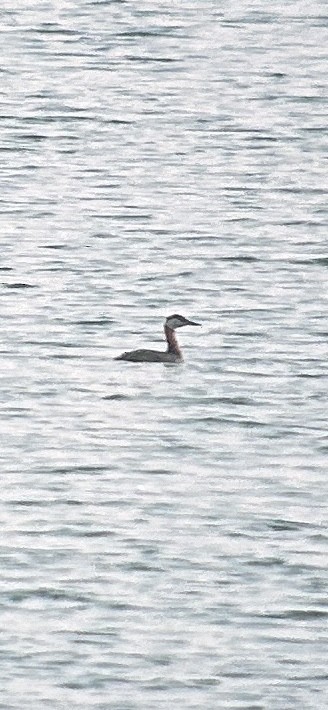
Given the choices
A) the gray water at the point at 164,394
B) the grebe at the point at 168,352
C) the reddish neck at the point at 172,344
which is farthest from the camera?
the reddish neck at the point at 172,344

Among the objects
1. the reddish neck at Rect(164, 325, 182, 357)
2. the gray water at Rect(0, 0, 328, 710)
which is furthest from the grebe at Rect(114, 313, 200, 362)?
the gray water at Rect(0, 0, 328, 710)

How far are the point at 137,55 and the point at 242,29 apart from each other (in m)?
4.01

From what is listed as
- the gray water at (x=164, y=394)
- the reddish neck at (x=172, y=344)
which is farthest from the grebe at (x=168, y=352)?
the gray water at (x=164, y=394)

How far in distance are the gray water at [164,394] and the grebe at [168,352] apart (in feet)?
0.64

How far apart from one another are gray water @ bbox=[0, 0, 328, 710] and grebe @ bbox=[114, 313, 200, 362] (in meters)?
0.19

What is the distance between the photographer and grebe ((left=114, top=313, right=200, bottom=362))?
26906 millimetres

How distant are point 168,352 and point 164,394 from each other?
130 centimetres

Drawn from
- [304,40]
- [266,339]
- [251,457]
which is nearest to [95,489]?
[251,457]

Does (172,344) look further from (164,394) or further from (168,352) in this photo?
(164,394)

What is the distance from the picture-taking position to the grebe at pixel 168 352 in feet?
88.3

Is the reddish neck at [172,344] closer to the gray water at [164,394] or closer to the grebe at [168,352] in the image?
the grebe at [168,352]

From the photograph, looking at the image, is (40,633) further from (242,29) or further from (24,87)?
(242,29)

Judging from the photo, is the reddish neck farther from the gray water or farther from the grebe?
the gray water

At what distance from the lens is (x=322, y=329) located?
93.6 ft
